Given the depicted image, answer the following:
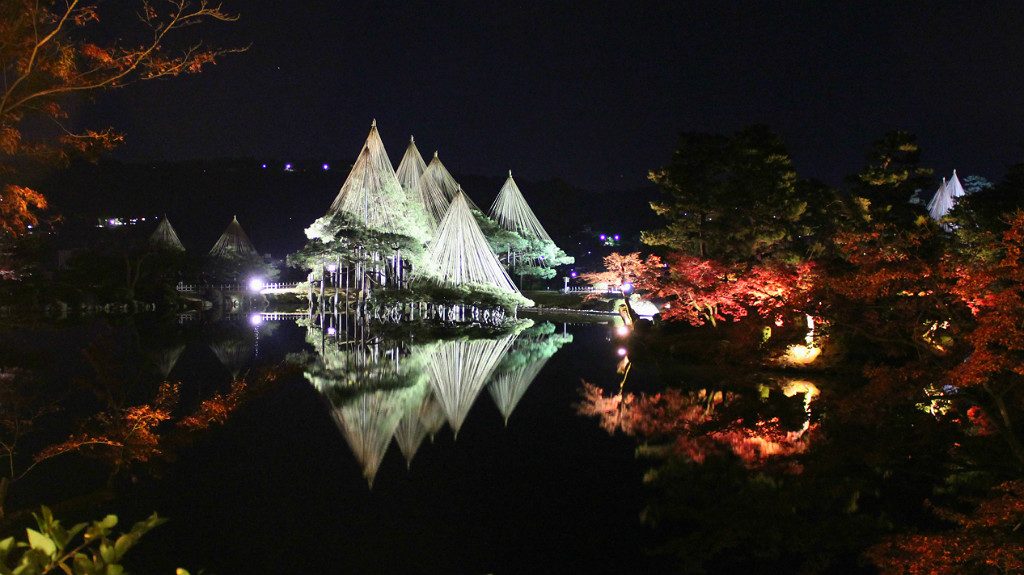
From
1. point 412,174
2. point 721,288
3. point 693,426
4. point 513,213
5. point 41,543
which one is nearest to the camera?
point 41,543

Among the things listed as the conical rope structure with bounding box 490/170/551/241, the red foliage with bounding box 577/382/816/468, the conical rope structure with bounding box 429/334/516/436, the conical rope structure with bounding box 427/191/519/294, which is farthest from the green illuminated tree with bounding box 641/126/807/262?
the conical rope structure with bounding box 490/170/551/241

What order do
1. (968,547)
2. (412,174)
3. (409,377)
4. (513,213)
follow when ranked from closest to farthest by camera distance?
1. (968,547)
2. (409,377)
3. (412,174)
4. (513,213)

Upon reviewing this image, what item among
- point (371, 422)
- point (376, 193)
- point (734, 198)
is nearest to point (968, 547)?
point (371, 422)

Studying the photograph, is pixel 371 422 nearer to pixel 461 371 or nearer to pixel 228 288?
pixel 461 371

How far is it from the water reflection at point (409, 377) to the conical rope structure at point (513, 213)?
19262 mm

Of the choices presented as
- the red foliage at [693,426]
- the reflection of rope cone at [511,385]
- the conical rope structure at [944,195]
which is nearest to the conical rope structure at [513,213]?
the conical rope structure at [944,195]

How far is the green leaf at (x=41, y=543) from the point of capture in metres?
2.32

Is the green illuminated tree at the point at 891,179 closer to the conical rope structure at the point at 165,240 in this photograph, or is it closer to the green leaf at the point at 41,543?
the green leaf at the point at 41,543

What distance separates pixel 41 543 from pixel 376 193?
29.9 m

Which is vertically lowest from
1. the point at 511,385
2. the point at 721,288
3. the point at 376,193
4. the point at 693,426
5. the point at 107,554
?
the point at 693,426

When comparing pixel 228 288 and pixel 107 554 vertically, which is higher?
pixel 228 288

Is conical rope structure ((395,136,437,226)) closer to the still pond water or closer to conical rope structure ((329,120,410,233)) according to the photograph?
conical rope structure ((329,120,410,233))

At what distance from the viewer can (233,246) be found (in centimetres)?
4697

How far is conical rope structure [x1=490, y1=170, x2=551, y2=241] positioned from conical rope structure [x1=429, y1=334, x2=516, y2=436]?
20969 millimetres
